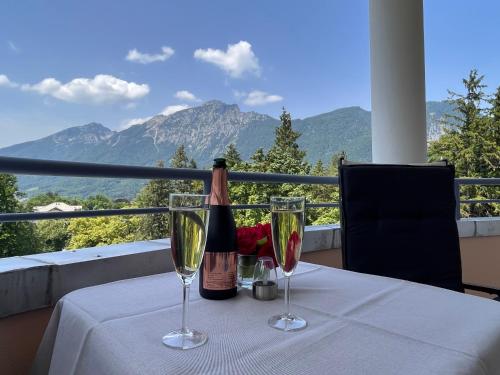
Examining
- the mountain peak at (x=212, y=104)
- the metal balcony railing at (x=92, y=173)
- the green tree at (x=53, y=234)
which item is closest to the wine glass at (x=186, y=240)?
the metal balcony railing at (x=92, y=173)

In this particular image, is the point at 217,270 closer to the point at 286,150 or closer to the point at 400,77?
the point at 400,77

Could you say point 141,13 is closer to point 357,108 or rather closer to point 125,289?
point 357,108

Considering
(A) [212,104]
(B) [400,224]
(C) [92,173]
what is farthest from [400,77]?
(A) [212,104]

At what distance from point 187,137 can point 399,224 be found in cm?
7139

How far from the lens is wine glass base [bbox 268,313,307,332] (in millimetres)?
558

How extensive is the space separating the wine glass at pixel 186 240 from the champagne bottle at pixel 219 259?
137 millimetres

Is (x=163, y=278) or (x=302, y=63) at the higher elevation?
(x=302, y=63)

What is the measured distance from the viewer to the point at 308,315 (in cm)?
62

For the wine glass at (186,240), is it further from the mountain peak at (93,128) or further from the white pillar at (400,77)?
the mountain peak at (93,128)

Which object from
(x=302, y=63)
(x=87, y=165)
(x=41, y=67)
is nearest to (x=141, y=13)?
(x=41, y=67)

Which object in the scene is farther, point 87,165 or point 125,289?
point 87,165

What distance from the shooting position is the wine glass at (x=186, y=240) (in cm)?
53

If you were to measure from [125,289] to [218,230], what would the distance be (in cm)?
24

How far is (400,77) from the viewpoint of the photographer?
8.37ft
